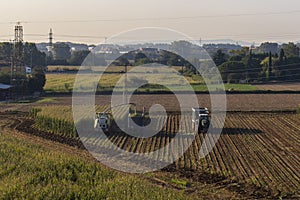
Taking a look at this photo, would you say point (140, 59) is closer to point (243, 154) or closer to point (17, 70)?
point (17, 70)

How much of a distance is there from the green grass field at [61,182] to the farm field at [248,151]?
10.0ft

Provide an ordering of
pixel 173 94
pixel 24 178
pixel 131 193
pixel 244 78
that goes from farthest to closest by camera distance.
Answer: pixel 244 78
pixel 173 94
pixel 24 178
pixel 131 193

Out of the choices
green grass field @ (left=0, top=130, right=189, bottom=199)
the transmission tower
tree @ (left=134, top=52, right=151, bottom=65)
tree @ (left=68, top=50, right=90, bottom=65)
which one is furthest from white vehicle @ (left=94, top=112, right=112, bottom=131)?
tree @ (left=68, top=50, right=90, bottom=65)

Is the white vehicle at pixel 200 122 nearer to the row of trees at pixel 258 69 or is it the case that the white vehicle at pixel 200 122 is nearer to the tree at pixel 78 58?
the row of trees at pixel 258 69

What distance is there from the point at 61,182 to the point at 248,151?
725 centimetres

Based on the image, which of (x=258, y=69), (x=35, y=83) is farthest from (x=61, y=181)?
(x=258, y=69)

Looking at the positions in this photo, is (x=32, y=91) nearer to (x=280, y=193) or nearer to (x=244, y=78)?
(x=244, y=78)

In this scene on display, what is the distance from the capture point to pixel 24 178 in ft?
25.6

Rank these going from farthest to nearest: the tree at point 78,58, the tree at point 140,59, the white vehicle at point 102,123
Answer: the tree at point 78,58 → the tree at point 140,59 → the white vehicle at point 102,123

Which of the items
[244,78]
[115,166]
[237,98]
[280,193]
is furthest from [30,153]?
[244,78]

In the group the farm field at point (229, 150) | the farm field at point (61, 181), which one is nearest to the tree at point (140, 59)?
the farm field at point (229, 150)

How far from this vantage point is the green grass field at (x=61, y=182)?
697cm

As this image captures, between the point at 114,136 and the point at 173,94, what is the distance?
49.0 feet

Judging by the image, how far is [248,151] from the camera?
13398mm
